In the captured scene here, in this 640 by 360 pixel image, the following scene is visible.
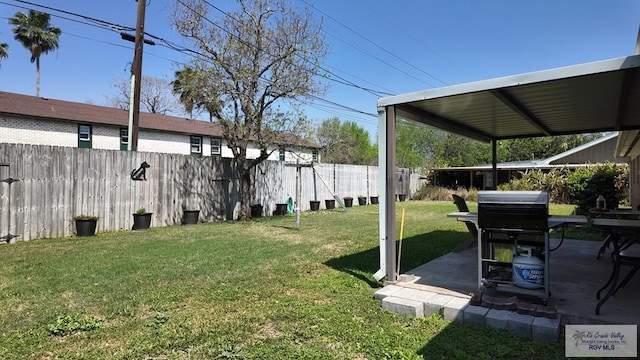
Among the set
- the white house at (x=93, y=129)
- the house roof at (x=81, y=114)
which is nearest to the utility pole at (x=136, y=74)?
the white house at (x=93, y=129)

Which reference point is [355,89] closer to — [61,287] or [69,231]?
[69,231]

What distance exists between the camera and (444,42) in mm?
17125

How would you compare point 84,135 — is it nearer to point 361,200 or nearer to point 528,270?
point 361,200

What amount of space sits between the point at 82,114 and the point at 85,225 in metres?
12.4

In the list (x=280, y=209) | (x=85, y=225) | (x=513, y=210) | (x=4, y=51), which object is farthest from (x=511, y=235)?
(x=4, y=51)

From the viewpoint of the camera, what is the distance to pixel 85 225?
327 inches

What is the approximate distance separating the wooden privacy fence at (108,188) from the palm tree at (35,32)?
67.8 ft

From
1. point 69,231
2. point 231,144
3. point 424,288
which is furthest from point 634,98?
point 69,231

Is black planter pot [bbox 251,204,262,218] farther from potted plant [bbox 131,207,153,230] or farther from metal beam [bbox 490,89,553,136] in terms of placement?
metal beam [bbox 490,89,553,136]

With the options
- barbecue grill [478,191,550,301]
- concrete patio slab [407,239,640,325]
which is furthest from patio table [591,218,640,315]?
barbecue grill [478,191,550,301]

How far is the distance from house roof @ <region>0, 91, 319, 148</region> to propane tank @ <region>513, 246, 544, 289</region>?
10.5 meters

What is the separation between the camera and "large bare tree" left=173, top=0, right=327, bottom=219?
408 inches

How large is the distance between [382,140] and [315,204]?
10893 millimetres

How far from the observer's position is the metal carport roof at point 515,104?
368 cm
